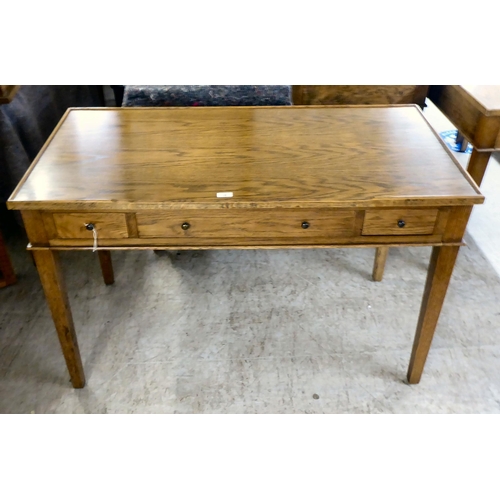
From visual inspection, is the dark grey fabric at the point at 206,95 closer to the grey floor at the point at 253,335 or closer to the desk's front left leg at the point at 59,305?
the grey floor at the point at 253,335

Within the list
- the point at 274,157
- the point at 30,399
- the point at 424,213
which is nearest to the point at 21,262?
the point at 30,399

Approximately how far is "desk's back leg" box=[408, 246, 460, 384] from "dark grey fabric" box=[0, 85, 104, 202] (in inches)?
61.1

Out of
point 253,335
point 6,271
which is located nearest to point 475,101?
point 253,335

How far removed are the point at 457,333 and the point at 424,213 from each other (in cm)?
74

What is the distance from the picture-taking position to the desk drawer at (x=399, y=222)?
1220 mm

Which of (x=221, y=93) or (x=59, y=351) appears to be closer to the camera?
(x=59, y=351)

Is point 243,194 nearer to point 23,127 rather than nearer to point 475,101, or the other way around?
point 475,101

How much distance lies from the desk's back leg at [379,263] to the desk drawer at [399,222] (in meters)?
0.67

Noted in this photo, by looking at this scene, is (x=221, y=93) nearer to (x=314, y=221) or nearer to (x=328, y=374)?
(x=314, y=221)

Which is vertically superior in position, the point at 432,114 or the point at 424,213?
the point at 424,213

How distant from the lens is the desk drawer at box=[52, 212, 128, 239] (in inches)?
47.7

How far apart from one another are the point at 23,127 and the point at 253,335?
4.06 ft

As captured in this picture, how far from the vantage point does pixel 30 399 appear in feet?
5.16

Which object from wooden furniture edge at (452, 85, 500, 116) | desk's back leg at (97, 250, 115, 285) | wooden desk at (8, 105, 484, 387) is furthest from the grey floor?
wooden furniture edge at (452, 85, 500, 116)
